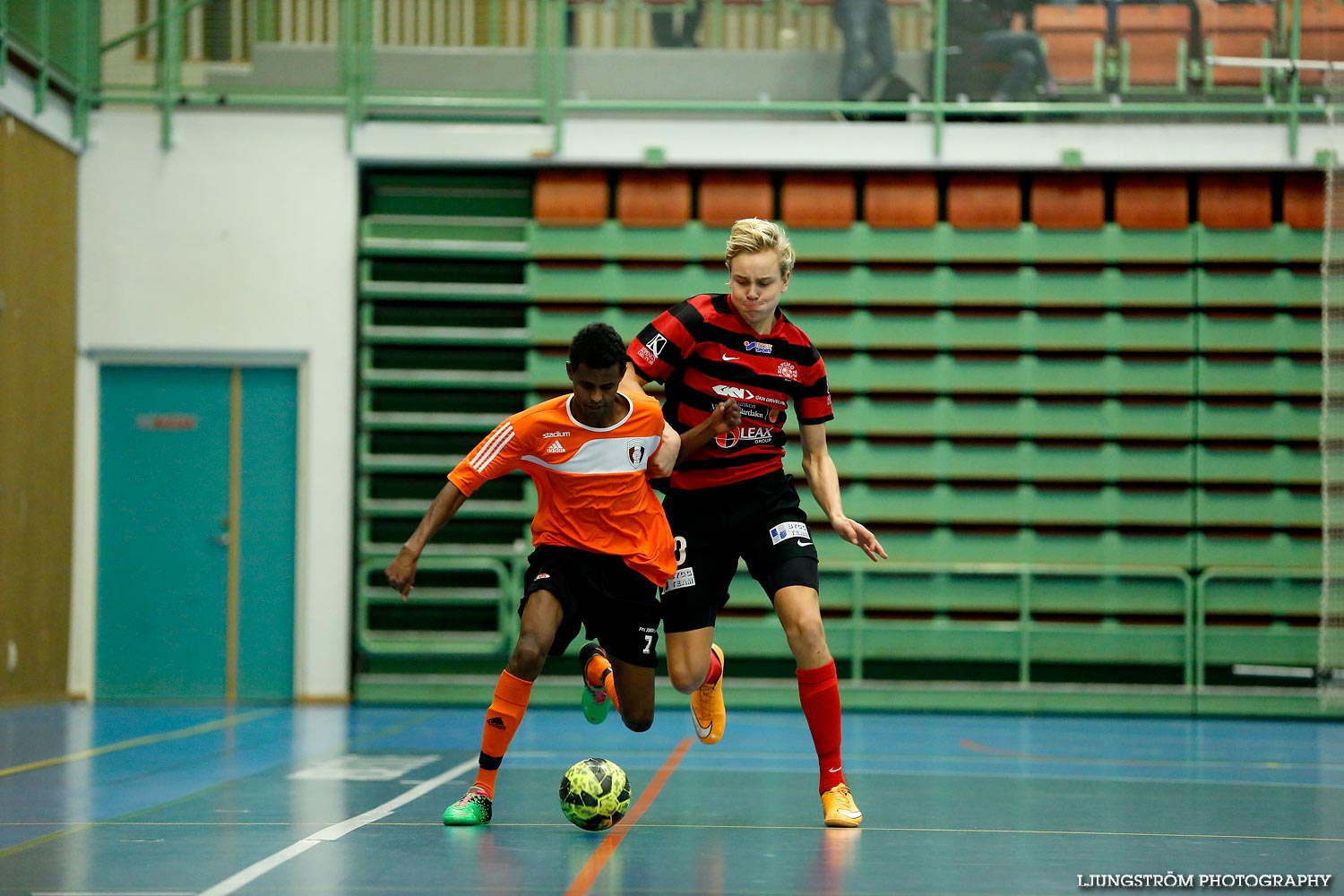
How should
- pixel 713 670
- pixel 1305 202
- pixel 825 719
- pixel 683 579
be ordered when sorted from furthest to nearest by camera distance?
pixel 1305 202 → pixel 713 670 → pixel 683 579 → pixel 825 719

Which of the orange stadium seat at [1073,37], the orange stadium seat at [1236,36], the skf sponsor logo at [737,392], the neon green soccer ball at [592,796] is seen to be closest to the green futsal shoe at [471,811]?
the neon green soccer ball at [592,796]

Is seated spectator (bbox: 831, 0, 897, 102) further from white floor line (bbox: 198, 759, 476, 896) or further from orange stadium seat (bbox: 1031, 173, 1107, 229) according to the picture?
white floor line (bbox: 198, 759, 476, 896)

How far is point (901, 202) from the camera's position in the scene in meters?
11.5

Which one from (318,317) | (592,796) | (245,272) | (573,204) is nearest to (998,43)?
(573,204)

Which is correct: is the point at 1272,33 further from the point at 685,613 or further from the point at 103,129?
the point at 103,129

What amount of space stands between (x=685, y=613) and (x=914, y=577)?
6.17 metres

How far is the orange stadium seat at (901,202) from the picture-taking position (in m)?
11.5

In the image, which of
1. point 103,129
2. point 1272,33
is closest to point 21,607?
point 103,129

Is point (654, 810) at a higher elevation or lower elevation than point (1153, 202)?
lower

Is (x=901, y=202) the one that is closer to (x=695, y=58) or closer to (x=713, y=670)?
Result: (x=695, y=58)

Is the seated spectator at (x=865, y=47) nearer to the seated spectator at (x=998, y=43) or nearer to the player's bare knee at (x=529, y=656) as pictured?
the seated spectator at (x=998, y=43)

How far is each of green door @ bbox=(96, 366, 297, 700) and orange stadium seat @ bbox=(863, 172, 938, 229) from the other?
16.0 ft

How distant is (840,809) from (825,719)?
12.8 inches

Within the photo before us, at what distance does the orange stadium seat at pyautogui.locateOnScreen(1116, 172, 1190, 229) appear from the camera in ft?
37.3
